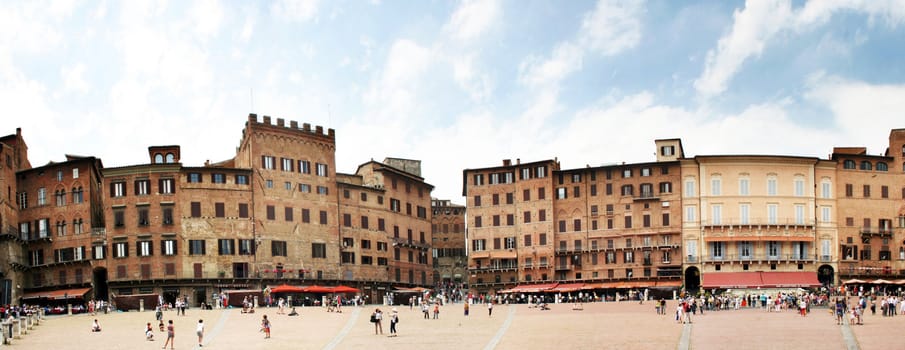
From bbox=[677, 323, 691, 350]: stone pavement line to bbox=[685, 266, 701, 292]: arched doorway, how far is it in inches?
1563

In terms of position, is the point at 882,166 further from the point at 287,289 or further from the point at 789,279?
the point at 287,289

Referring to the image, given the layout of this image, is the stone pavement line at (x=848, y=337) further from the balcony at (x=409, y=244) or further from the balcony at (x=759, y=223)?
the balcony at (x=409, y=244)

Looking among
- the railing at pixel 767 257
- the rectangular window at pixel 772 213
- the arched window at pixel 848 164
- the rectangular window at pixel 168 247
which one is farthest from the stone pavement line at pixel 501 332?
the arched window at pixel 848 164

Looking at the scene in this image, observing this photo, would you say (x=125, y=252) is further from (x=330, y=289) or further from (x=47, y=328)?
(x=47, y=328)

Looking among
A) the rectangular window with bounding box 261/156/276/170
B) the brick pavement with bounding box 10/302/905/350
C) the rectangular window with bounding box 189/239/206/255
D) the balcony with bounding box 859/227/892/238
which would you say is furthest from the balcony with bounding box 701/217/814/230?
the rectangular window with bounding box 189/239/206/255

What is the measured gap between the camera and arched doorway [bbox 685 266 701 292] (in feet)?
347

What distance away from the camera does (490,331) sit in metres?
65.9

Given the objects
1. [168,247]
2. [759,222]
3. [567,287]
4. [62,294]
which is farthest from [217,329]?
[759,222]

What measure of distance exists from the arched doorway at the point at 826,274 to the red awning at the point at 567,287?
2207cm

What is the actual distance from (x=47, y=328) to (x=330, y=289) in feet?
101

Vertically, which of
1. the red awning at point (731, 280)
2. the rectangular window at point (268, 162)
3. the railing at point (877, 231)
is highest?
the rectangular window at point (268, 162)

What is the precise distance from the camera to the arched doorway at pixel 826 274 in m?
104

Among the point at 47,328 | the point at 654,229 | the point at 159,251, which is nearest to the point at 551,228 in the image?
the point at 654,229

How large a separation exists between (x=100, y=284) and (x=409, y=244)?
100ft
